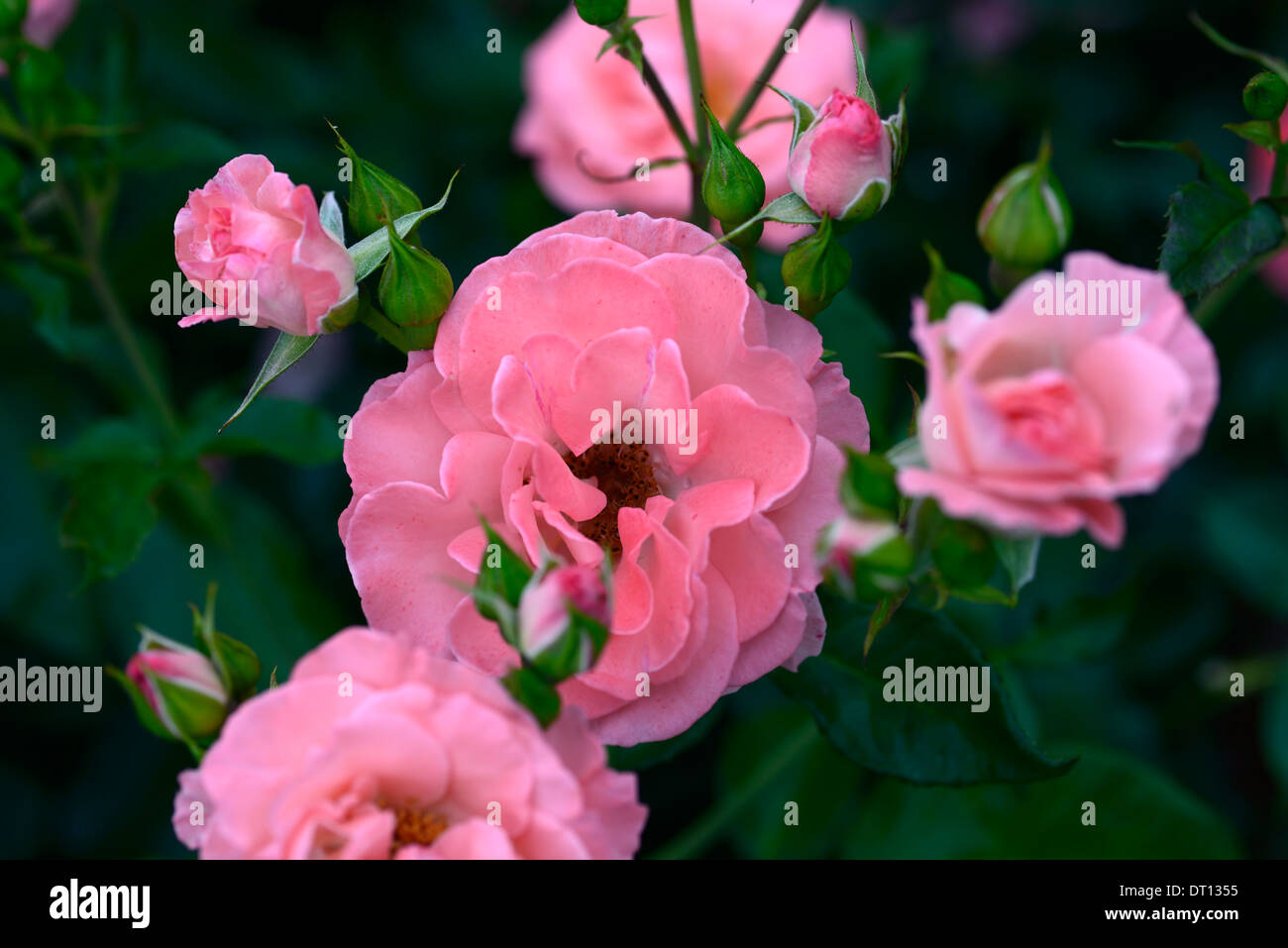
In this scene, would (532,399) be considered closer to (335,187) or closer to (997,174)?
(335,187)

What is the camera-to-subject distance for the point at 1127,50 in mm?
3385

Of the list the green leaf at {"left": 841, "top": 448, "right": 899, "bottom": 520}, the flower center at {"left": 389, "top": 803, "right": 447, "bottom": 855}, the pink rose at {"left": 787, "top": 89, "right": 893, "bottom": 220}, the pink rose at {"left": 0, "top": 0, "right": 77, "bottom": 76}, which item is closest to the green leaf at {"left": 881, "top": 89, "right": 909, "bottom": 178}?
the pink rose at {"left": 787, "top": 89, "right": 893, "bottom": 220}

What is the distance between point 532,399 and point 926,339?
1.85ft

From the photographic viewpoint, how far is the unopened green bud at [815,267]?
4.95 ft

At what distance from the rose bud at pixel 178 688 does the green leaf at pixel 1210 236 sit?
1286mm

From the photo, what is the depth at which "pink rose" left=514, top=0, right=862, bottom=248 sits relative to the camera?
8.73 feet

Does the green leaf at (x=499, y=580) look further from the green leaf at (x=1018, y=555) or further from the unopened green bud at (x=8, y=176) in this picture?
the unopened green bud at (x=8, y=176)

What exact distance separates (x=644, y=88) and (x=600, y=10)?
3.74ft

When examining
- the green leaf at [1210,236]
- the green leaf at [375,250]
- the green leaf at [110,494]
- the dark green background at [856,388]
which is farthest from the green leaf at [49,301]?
the green leaf at [1210,236]

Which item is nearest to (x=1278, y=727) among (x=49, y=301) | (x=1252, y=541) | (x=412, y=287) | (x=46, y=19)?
(x=1252, y=541)

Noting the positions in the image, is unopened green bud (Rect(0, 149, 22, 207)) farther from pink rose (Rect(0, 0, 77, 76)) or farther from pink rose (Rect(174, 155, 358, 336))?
pink rose (Rect(174, 155, 358, 336))

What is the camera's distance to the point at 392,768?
4.07 feet

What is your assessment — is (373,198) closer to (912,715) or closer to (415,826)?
(415,826)

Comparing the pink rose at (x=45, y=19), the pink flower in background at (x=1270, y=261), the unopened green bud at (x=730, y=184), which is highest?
the pink rose at (x=45, y=19)
